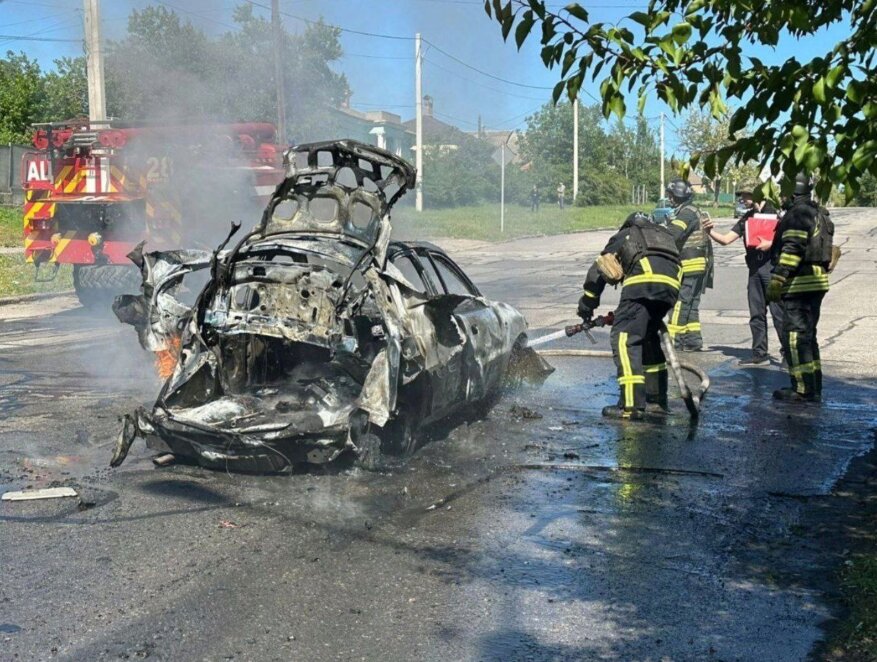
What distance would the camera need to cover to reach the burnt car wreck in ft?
21.7

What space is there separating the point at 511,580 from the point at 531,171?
60.3m

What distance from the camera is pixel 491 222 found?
39.8 meters

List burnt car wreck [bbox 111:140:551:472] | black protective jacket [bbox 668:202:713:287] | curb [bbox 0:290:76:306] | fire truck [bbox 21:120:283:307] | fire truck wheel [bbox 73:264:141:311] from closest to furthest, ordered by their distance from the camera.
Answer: burnt car wreck [bbox 111:140:551:472] < black protective jacket [bbox 668:202:713:287] < fire truck [bbox 21:120:283:307] < fire truck wheel [bbox 73:264:141:311] < curb [bbox 0:290:76:306]

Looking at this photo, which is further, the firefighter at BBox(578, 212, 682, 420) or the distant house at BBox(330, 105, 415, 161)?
the distant house at BBox(330, 105, 415, 161)

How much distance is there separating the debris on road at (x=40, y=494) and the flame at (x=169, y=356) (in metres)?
1.74

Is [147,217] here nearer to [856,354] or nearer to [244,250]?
[244,250]

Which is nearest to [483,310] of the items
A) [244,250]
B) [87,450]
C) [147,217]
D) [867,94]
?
[244,250]

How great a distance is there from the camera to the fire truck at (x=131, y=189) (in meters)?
13.7

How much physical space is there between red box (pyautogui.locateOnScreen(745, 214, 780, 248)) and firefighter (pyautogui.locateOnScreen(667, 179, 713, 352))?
50 centimetres

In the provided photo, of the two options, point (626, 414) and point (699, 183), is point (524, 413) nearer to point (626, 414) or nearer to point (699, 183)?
point (626, 414)

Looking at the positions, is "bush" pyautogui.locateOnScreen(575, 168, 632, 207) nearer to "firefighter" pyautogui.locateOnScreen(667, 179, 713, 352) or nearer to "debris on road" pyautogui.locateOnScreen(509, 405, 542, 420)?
"firefighter" pyautogui.locateOnScreen(667, 179, 713, 352)

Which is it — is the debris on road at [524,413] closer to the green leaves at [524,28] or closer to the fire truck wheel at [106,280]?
the green leaves at [524,28]

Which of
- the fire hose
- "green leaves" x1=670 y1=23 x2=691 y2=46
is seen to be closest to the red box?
the fire hose

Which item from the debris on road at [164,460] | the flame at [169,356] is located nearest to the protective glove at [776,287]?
the flame at [169,356]
